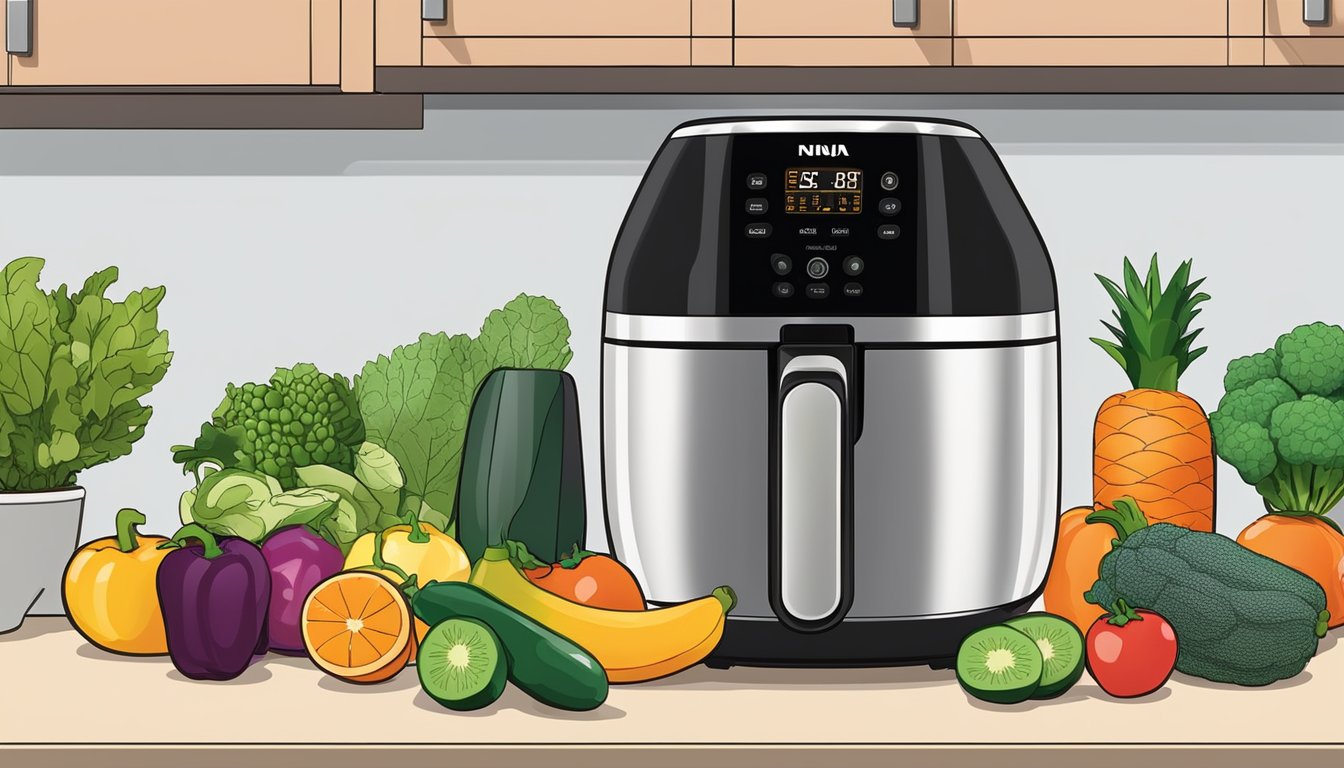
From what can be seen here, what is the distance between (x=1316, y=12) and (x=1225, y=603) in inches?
22.7

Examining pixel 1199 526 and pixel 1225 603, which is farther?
pixel 1199 526

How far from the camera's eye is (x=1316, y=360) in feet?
3.87

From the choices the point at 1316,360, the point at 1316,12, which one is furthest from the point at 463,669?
the point at 1316,12

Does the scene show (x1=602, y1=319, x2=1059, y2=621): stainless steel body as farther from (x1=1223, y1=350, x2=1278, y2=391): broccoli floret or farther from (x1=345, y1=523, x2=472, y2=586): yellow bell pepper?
(x1=1223, y1=350, x2=1278, y2=391): broccoli floret

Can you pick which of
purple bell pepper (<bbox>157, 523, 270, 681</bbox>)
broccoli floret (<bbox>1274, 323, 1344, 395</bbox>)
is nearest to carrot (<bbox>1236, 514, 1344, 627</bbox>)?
broccoli floret (<bbox>1274, 323, 1344, 395</bbox>)

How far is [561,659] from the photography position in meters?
0.86

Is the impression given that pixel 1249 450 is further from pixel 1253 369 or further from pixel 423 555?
pixel 423 555

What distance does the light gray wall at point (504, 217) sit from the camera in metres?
1.43

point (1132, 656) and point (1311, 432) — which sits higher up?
point (1311, 432)

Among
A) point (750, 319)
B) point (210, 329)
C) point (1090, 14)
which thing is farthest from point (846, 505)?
point (210, 329)

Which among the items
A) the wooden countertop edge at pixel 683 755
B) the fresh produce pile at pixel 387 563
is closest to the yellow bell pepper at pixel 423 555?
the fresh produce pile at pixel 387 563

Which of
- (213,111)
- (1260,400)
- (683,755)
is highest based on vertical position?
(213,111)

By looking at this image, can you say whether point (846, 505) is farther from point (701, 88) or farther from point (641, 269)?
point (701, 88)

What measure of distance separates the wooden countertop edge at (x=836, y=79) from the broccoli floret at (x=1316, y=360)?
0.78ft
